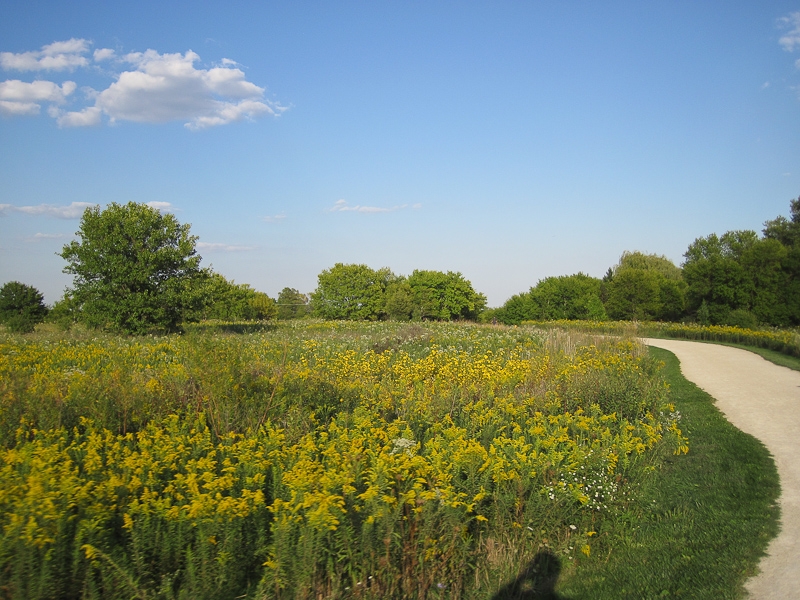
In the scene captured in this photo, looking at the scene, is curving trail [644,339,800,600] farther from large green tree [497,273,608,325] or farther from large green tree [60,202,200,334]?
large green tree [497,273,608,325]

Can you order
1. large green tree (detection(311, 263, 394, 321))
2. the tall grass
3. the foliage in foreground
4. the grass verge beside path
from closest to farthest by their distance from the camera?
the foliage in foreground → the grass verge beside path → the tall grass → large green tree (detection(311, 263, 394, 321))

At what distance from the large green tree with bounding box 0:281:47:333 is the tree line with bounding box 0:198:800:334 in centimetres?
6

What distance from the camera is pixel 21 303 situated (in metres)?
34.4

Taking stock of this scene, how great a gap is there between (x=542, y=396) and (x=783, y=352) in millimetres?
17983

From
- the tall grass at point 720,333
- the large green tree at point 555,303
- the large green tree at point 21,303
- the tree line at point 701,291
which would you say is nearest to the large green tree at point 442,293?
the tree line at point 701,291

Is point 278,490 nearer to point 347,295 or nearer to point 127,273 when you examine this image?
point 127,273

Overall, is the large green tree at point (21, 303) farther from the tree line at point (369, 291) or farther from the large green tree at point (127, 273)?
the large green tree at point (127, 273)

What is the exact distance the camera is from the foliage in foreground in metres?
3.61

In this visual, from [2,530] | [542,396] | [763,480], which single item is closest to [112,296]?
[542,396]

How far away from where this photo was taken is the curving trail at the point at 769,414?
15.5 ft

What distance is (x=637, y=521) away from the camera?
590 centimetres

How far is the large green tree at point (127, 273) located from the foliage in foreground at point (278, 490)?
15.5m

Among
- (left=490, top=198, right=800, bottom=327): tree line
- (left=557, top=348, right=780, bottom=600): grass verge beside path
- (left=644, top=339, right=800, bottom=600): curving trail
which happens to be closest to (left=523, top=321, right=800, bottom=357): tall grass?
(left=644, top=339, right=800, bottom=600): curving trail

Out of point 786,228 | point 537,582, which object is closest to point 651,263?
point 786,228
